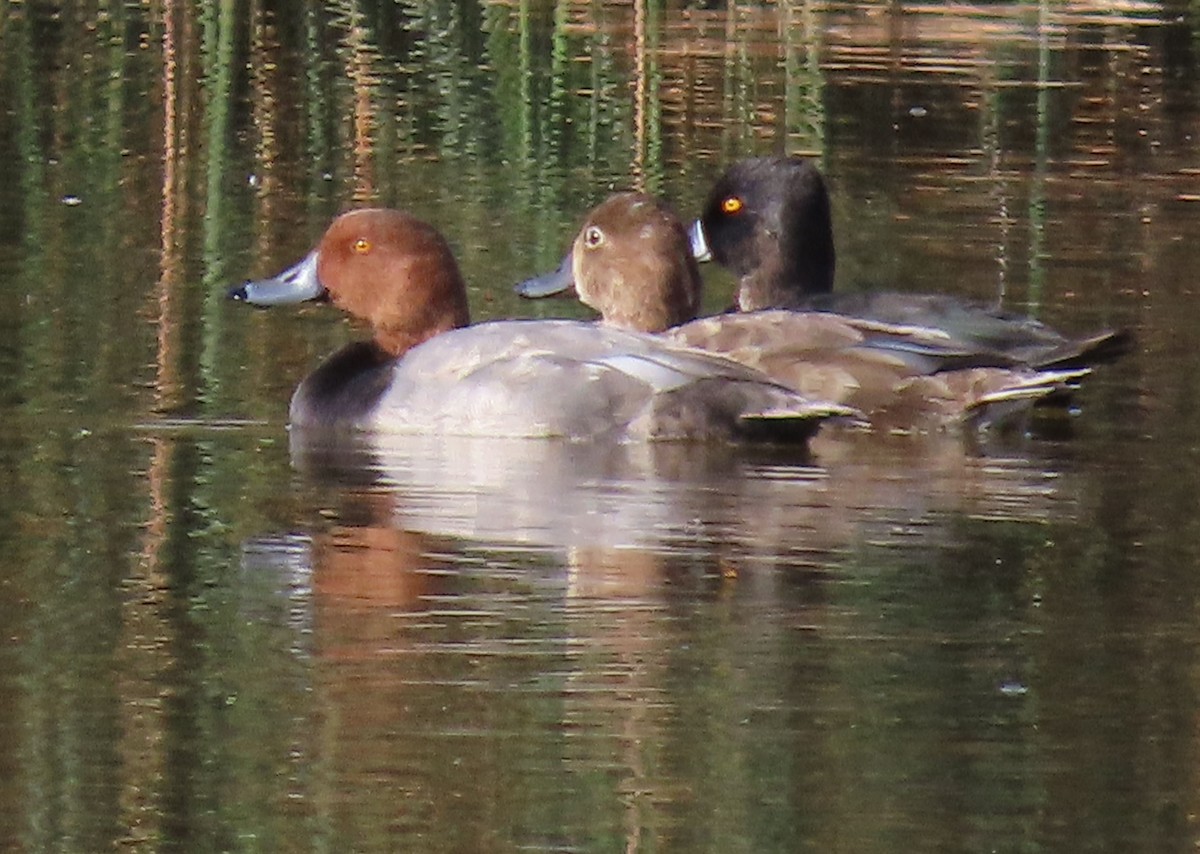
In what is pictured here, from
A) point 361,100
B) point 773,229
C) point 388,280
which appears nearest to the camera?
point 388,280

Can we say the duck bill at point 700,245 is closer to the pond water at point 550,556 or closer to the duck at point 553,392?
the pond water at point 550,556

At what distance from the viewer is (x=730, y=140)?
1580 cm

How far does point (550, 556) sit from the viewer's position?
24.2 feet

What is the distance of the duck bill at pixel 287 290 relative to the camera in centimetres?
1021

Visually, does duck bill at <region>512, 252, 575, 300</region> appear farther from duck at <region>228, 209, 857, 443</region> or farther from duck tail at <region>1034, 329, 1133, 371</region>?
duck tail at <region>1034, 329, 1133, 371</region>

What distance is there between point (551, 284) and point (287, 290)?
105cm

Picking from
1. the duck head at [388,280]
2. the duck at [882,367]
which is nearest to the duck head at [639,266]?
the duck at [882,367]

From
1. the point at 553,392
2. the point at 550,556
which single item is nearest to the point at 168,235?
the point at 553,392

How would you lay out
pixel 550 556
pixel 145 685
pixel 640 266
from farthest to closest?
pixel 640 266
pixel 550 556
pixel 145 685

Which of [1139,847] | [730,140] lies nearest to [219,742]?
[1139,847]

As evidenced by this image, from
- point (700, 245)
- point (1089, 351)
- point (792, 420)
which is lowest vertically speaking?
point (792, 420)

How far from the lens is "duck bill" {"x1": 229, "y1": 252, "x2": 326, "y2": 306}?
10.2 meters

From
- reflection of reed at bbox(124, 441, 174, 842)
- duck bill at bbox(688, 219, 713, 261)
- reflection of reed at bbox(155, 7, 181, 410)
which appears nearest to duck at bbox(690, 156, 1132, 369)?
duck bill at bbox(688, 219, 713, 261)

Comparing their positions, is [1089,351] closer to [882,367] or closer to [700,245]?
[882,367]
